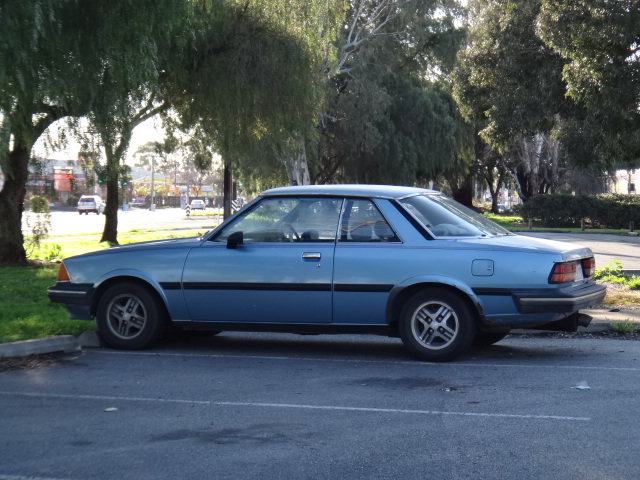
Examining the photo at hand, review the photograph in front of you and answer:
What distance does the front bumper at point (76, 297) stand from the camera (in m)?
9.41

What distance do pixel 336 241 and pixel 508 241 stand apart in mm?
1639

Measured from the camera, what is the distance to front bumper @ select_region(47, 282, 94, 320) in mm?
9406

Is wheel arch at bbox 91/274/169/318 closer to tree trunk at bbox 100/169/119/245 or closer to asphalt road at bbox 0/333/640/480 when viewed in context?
asphalt road at bbox 0/333/640/480

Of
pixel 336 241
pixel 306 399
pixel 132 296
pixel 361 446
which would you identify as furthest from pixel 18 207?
pixel 361 446

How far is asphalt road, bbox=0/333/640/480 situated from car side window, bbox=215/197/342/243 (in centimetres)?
120

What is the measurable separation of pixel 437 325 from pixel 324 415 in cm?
231

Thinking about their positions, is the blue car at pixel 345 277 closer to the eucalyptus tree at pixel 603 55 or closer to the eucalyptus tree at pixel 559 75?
the eucalyptus tree at pixel 603 55

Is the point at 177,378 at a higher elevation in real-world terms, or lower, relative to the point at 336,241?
lower

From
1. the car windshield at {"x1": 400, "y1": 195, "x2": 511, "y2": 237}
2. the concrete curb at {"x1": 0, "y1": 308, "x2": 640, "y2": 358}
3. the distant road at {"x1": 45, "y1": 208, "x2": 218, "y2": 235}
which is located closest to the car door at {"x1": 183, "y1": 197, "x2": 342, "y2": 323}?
the car windshield at {"x1": 400, "y1": 195, "x2": 511, "y2": 237}

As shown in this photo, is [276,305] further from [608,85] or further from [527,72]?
[527,72]

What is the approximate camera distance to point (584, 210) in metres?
50.0

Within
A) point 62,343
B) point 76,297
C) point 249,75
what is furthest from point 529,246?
point 249,75

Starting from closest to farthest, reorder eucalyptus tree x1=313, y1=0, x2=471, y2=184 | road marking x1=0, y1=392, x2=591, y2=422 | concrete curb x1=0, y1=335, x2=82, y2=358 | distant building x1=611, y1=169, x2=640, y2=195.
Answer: road marking x1=0, y1=392, x2=591, y2=422 → concrete curb x1=0, y1=335, x2=82, y2=358 → eucalyptus tree x1=313, y1=0, x2=471, y2=184 → distant building x1=611, y1=169, x2=640, y2=195

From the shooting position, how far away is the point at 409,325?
8.55m
